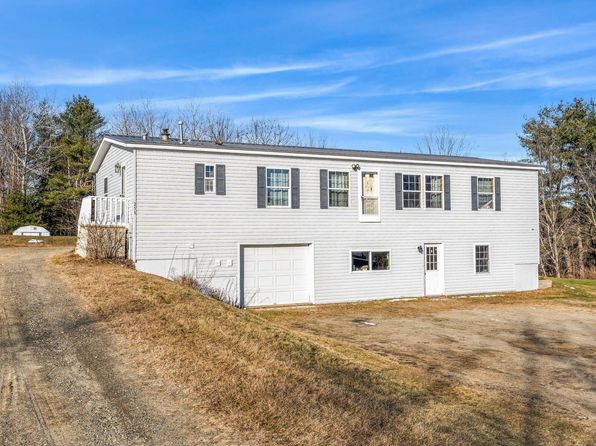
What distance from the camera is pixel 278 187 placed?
17.7 metres

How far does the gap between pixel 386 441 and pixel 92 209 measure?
13713 millimetres

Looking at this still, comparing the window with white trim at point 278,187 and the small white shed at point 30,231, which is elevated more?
the window with white trim at point 278,187

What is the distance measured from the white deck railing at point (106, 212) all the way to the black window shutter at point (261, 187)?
4.07 m

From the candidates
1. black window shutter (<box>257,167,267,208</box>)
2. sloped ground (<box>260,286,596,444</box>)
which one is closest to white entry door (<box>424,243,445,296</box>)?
sloped ground (<box>260,286,596,444</box>)

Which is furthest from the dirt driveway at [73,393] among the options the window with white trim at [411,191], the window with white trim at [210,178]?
the window with white trim at [411,191]

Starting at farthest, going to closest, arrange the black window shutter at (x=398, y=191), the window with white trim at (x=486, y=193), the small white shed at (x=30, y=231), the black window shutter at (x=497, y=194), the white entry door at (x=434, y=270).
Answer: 1. the small white shed at (x=30, y=231)
2. the black window shutter at (x=497, y=194)
3. the window with white trim at (x=486, y=193)
4. the white entry door at (x=434, y=270)
5. the black window shutter at (x=398, y=191)

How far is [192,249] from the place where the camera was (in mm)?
16438

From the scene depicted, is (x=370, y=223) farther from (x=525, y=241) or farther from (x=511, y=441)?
(x=511, y=441)

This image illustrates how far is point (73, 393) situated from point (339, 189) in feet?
43.8

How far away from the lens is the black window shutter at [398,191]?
19.4 metres

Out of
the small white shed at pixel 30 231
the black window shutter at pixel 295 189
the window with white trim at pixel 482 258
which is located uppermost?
the black window shutter at pixel 295 189

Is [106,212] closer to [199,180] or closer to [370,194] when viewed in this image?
[199,180]

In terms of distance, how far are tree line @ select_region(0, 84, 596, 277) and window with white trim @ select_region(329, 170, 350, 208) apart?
67.8ft

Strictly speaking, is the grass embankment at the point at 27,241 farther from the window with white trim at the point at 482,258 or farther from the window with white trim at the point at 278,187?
the window with white trim at the point at 482,258
